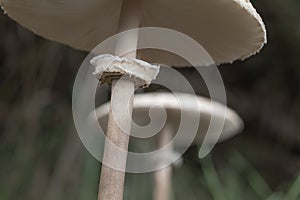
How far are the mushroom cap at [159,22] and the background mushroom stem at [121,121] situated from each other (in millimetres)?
64

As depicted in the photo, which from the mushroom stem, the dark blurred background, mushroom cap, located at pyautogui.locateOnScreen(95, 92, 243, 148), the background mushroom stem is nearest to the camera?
the background mushroom stem

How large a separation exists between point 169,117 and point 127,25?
2.36 feet

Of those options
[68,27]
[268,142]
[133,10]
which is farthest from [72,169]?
[133,10]

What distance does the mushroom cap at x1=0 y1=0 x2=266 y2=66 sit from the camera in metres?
0.84

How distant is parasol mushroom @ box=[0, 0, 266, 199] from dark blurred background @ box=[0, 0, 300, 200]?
0.86 metres

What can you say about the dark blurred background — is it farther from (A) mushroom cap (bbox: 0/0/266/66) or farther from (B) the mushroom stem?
(A) mushroom cap (bbox: 0/0/266/66)

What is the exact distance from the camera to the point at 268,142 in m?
2.79

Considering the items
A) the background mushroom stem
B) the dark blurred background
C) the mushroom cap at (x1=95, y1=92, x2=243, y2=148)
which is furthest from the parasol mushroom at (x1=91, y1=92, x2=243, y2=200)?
the background mushroom stem

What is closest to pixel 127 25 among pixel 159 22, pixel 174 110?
pixel 159 22

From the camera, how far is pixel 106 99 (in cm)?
226

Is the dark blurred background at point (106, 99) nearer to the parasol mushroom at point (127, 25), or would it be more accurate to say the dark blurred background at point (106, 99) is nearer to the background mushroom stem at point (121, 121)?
the parasol mushroom at point (127, 25)

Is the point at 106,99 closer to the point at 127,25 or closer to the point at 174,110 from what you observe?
the point at 174,110

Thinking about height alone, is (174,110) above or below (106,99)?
above

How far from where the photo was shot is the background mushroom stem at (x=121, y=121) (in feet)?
2.67
